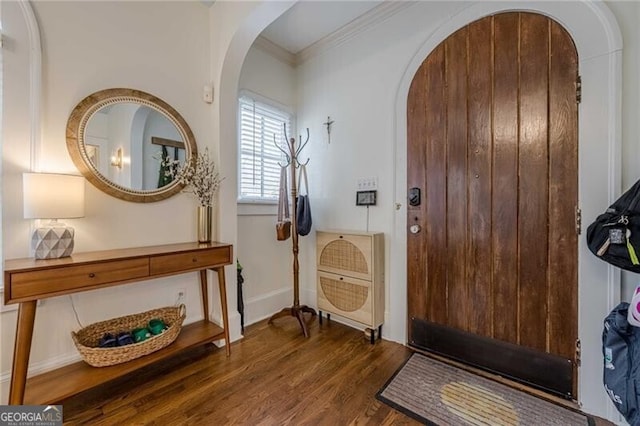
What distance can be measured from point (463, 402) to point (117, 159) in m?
2.66

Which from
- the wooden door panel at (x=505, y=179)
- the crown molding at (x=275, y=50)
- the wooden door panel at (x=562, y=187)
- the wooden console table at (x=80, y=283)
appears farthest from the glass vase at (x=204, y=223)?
the wooden door panel at (x=562, y=187)

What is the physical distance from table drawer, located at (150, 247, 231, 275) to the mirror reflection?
0.62 meters

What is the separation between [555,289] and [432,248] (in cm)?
73

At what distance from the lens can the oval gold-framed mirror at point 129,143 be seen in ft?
5.67

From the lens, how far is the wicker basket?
61.9 inches

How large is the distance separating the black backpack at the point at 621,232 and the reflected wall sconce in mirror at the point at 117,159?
2813mm

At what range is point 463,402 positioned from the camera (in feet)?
5.11

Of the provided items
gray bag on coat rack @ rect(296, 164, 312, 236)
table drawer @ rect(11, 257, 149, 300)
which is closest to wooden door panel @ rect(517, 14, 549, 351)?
gray bag on coat rack @ rect(296, 164, 312, 236)

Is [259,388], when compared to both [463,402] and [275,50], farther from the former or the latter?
[275,50]

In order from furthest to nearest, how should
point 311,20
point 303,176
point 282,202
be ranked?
point 303,176 → point 282,202 → point 311,20

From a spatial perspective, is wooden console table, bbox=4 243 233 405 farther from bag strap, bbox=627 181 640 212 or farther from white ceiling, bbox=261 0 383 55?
bag strap, bbox=627 181 640 212

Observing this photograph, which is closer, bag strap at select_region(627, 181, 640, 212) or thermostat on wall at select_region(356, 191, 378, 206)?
bag strap at select_region(627, 181, 640, 212)

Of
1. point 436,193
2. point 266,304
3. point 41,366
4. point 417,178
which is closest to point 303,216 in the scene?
point 266,304

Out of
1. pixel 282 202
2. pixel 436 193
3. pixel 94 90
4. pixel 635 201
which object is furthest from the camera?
pixel 282 202
